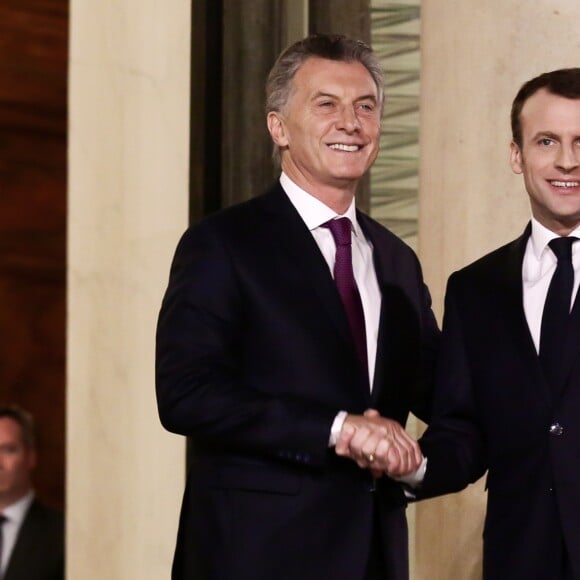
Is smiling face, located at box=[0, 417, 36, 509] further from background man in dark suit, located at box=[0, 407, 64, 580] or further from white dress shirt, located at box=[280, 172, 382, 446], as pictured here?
white dress shirt, located at box=[280, 172, 382, 446]

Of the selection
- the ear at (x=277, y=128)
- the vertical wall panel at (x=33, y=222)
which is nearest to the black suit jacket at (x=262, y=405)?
the ear at (x=277, y=128)

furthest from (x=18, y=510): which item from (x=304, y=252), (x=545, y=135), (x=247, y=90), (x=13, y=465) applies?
(x=545, y=135)

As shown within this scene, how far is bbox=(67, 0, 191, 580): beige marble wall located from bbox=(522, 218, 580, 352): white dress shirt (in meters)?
1.98

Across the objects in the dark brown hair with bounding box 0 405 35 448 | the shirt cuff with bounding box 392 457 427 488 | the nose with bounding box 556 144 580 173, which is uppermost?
the nose with bounding box 556 144 580 173

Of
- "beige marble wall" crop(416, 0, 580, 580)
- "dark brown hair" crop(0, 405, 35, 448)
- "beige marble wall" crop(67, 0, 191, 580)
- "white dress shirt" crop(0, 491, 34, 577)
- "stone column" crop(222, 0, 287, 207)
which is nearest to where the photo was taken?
"beige marble wall" crop(416, 0, 580, 580)

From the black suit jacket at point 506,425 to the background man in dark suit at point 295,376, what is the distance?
0.10 m

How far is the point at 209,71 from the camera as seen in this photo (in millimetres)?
5188

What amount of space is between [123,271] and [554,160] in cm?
216

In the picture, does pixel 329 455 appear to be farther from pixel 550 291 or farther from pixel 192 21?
pixel 192 21

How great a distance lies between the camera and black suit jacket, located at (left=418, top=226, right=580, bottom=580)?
3102 mm

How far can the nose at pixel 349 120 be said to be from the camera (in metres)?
3.31

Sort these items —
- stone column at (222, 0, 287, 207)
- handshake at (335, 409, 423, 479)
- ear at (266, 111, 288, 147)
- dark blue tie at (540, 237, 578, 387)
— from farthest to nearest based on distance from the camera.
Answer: stone column at (222, 0, 287, 207) < ear at (266, 111, 288, 147) < dark blue tie at (540, 237, 578, 387) < handshake at (335, 409, 423, 479)

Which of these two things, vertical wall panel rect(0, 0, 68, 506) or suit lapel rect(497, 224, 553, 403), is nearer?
suit lapel rect(497, 224, 553, 403)

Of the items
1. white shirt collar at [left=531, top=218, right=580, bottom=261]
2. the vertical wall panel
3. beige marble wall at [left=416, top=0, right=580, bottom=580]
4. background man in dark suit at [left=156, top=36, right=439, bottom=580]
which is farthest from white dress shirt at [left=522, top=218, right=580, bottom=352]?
the vertical wall panel
